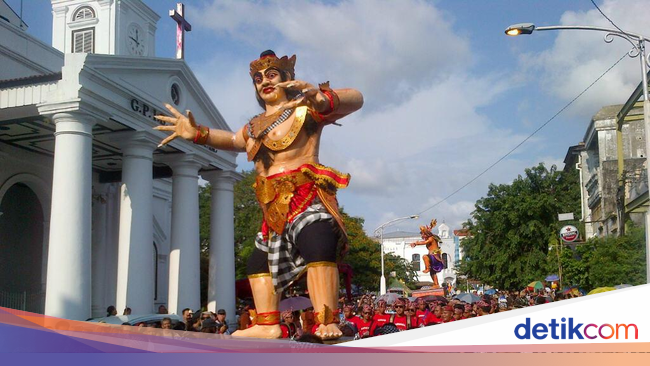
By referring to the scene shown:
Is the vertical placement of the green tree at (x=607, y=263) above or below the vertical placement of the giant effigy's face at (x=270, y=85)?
below

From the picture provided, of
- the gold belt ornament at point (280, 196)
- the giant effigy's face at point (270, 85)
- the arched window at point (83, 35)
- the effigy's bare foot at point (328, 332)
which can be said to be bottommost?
the effigy's bare foot at point (328, 332)

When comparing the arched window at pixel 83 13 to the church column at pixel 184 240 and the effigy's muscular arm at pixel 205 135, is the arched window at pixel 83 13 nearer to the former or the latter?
the church column at pixel 184 240

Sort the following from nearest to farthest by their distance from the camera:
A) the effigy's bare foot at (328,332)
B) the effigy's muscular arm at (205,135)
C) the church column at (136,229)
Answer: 1. the effigy's bare foot at (328,332)
2. the effigy's muscular arm at (205,135)
3. the church column at (136,229)

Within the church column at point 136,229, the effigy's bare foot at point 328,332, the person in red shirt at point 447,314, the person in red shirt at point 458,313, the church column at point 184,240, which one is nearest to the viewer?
the effigy's bare foot at point 328,332

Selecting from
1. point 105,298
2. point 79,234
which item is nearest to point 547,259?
point 105,298

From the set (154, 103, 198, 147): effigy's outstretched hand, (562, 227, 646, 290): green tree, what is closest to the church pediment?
(154, 103, 198, 147): effigy's outstretched hand

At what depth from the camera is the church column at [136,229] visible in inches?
551

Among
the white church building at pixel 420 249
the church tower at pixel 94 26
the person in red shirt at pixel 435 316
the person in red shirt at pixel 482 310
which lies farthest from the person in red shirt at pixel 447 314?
the white church building at pixel 420 249

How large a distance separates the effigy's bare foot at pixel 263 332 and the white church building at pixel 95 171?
8.99 metres

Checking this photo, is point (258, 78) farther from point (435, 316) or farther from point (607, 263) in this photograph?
point (607, 263)

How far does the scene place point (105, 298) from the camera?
19.1m

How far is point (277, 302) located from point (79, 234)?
9.22 meters

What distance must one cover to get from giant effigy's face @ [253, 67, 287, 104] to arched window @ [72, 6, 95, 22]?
19655mm

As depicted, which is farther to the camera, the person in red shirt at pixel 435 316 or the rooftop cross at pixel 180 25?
the rooftop cross at pixel 180 25
